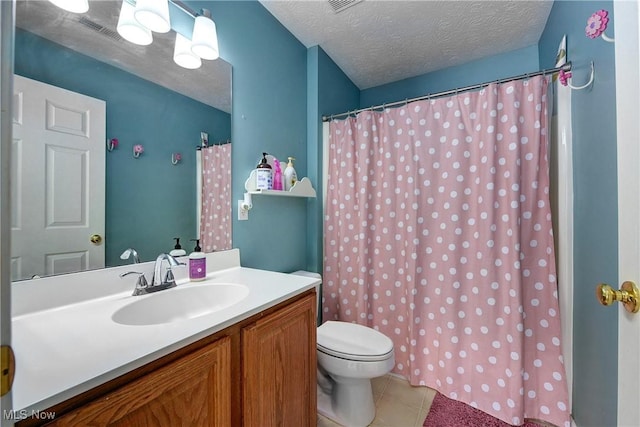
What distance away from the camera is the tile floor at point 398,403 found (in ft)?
4.50

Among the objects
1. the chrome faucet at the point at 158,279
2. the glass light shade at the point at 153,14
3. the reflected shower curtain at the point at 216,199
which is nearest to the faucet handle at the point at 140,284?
the chrome faucet at the point at 158,279

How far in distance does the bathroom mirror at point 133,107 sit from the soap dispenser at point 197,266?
0.09 meters

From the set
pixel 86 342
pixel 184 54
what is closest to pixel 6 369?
pixel 86 342

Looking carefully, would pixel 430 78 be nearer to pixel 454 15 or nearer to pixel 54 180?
pixel 454 15

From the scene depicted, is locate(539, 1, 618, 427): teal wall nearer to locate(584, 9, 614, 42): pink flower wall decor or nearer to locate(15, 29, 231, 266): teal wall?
locate(584, 9, 614, 42): pink flower wall decor

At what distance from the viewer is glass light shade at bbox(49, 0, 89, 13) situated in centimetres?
86

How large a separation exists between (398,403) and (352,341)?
0.52 meters

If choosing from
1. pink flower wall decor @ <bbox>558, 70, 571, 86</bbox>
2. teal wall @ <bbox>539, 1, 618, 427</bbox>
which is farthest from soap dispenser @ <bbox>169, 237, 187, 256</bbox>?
pink flower wall decor @ <bbox>558, 70, 571, 86</bbox>

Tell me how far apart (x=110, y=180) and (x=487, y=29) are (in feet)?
7.86

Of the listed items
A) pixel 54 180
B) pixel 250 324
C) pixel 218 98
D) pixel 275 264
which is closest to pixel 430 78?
pixel 218 98

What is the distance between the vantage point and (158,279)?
1.05 meters

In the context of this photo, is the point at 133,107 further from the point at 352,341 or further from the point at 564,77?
the point at 564,77

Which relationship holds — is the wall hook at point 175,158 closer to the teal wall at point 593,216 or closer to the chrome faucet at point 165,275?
the chrome faucet at point 165,275

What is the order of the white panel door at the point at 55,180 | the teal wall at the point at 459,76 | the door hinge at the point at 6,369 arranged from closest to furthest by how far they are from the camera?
the door hinge at the point at 6,369, the white panel door at the point at 55,180, the teal wall at the point at 459,76
